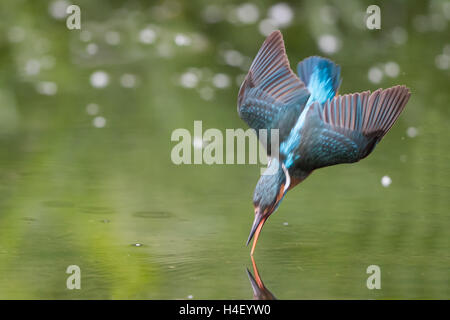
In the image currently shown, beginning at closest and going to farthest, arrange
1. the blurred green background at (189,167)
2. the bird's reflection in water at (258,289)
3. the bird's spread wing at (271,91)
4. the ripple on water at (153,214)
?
the bird's reflection in water at (258,289)
the blurred green background at (189,167)
the bird's spread wing at (271,91)
the ripple on water at (153,214)

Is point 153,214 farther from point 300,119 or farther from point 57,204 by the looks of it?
point 300,119

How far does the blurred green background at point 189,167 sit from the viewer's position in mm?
1581

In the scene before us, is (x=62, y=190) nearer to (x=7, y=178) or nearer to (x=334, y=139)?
(x=7, y=178)

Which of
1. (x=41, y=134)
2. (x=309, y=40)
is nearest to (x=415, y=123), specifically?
(x=309, y=40)

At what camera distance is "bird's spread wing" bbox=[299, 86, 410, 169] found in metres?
1.62

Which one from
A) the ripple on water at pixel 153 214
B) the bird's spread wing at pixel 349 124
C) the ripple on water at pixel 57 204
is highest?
the bird's spread wing at pixel 349 124

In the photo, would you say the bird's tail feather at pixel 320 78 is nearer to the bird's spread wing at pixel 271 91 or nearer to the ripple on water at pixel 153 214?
the bird's spread wing at pixel 271 91

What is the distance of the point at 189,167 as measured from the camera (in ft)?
7.58

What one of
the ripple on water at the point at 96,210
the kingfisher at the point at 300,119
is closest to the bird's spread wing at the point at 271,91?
the kingfisher at the point at 300,119

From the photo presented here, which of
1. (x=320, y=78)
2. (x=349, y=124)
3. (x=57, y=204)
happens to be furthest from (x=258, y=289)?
(x=57, y=204)

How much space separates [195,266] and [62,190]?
23.8 inches

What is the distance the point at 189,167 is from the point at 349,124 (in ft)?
2.48

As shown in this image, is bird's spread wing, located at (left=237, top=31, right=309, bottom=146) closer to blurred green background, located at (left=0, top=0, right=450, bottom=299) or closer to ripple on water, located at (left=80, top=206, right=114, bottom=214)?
blurred green background, located at (left=0, top=0, right=450, bottom=299)

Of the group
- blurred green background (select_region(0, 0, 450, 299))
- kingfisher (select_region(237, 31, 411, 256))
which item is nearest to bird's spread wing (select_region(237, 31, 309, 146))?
kingfisher (select_region(237, 31, 411, 256))
